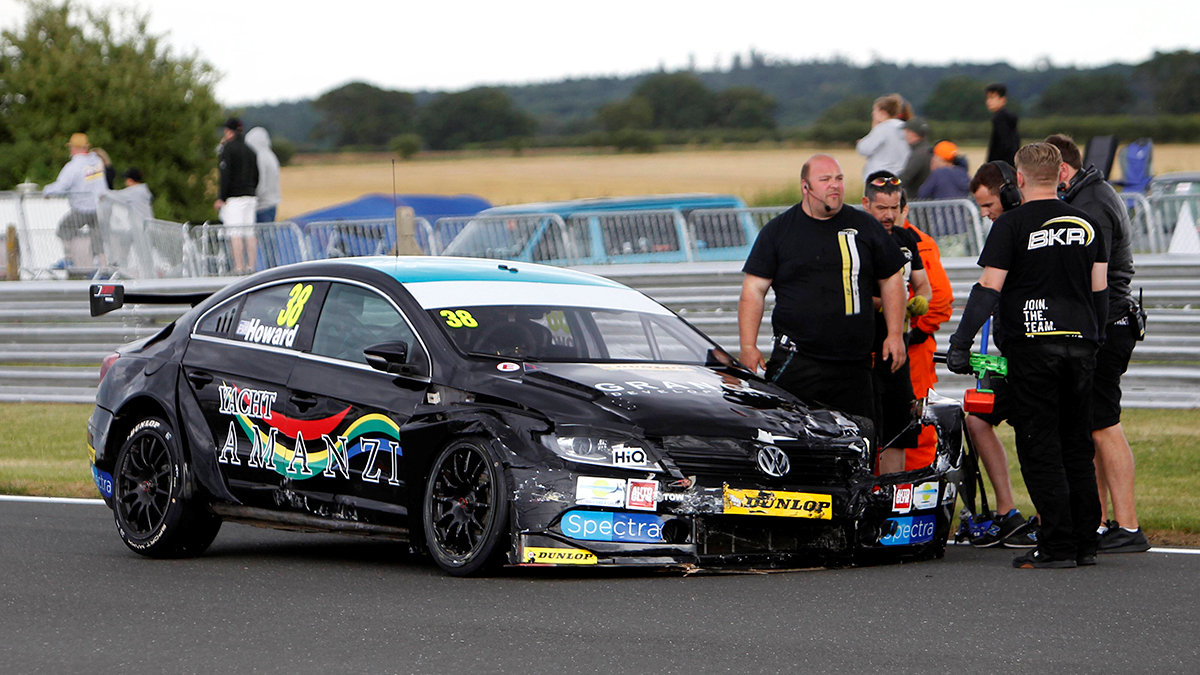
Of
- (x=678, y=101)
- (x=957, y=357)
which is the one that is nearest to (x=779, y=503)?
(x=957, y=357)

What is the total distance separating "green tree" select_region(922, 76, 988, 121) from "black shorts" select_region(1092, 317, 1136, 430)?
7169 cm

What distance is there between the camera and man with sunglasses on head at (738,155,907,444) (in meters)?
8.83

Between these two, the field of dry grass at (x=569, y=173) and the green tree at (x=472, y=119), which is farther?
the green tree at (x=472, y=119)

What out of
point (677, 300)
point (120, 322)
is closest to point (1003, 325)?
point (677, 300)

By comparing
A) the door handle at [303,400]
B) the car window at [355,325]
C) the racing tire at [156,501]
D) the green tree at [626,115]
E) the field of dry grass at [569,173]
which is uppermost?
the car window at [355,325]

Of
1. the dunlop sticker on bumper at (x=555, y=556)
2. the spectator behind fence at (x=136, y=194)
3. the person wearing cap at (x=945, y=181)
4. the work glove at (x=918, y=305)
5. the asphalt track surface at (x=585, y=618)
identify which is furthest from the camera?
the spectator behind fence at (x=136, y=194)

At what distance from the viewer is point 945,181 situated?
16625 mm

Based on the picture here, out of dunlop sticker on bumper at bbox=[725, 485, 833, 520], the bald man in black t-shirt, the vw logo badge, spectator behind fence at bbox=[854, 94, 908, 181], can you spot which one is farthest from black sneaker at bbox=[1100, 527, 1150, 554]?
spectator behind fence at bbox=[854, 94, 908, 181]

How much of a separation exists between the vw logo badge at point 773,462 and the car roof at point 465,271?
71.5 inches

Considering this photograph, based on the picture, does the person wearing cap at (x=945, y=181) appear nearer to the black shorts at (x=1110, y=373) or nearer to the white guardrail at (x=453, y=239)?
the white guardrail at (x=453, y=239)

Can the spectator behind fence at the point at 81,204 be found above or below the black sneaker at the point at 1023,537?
above

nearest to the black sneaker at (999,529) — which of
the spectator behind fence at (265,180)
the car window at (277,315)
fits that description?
the car window at (277,315)

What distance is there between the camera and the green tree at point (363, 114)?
305 ft

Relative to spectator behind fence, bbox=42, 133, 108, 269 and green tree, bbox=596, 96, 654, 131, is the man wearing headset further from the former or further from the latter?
green tree, bbox=596, 96, 654, 131
